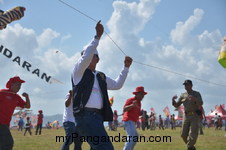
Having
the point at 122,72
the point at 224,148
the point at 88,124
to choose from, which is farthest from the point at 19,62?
the point at 88,124

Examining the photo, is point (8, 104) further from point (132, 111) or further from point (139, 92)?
point (139, 92)

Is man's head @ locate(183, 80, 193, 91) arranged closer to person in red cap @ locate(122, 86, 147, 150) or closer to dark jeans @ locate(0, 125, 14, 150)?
person in red cap @ locate(122, 86, 147, 150)

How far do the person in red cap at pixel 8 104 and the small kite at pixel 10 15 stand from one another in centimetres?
497

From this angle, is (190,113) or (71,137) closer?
(71,137)

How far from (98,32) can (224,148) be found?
957 cm

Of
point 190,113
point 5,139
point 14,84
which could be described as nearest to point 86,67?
point 5,139

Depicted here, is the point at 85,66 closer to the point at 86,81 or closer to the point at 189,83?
the point at 86,81

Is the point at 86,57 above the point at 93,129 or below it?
above

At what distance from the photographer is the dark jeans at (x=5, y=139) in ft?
21.7

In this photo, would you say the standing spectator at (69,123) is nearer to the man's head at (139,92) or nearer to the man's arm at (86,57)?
the man's head at (139,92)

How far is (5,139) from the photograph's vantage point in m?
6.66

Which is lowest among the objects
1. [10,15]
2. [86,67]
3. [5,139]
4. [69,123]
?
[5,139]

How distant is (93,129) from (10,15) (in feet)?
30.0

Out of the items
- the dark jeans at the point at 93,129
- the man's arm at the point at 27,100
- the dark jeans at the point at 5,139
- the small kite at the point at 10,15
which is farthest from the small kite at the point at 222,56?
the small kite at the point at 10,15
